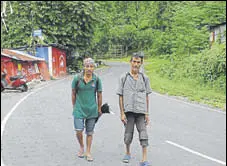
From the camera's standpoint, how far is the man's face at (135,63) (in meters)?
2.43

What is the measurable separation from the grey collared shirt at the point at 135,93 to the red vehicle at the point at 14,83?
1721mm

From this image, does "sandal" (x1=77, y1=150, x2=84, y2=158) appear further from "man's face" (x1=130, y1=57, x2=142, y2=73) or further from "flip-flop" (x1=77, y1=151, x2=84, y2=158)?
"man's face" (x1=130, y1=57, x2=142, y2=73)

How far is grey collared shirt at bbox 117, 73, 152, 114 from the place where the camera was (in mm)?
2686

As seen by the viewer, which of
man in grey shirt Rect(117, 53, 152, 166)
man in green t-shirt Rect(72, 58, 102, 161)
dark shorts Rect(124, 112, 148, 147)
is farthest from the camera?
dark shorts Rect(124, 112, 148, 147)

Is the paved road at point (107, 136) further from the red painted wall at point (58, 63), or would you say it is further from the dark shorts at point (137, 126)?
the red painted wall at point (58, 63)

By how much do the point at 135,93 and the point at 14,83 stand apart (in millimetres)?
1925

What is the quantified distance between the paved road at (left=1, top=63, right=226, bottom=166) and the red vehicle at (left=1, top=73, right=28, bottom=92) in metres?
1.13

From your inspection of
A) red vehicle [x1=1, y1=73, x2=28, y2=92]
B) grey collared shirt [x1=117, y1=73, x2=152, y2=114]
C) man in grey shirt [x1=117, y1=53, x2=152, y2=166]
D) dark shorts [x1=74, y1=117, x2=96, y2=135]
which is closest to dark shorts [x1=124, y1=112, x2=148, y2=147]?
man in grey shirt [x1=117, y1=53, x2=152, y2=166]

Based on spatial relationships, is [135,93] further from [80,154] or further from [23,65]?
[23,65]

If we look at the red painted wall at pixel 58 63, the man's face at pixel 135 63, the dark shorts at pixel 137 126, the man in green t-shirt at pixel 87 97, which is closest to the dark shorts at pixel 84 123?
the man in green t-shirt at pixel 87 97

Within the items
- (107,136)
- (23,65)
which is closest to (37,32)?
(23,65)

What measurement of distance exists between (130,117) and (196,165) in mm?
1758

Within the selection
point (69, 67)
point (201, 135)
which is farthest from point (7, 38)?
point (201, 135)

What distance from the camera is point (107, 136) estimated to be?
509cm
